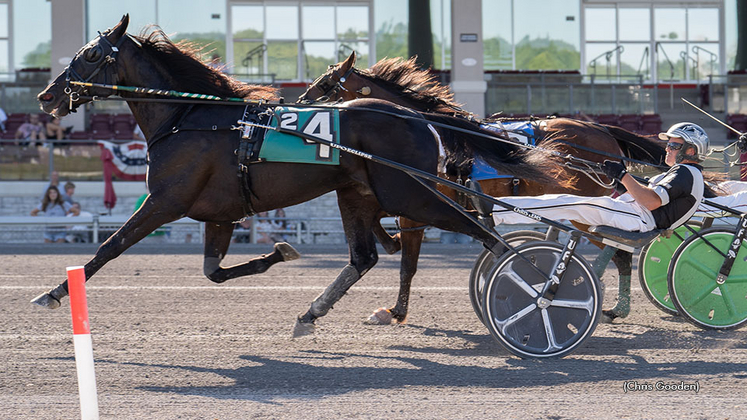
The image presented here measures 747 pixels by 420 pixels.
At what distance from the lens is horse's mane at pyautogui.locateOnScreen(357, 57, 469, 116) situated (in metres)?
7.38

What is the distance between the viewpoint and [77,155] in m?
14.9

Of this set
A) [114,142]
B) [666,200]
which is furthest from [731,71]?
[666,200]

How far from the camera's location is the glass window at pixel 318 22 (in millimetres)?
23719

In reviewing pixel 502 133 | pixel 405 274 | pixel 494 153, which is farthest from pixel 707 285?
pixel 405 274

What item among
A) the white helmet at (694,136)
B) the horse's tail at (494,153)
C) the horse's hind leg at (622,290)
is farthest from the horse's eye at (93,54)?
the horse's hind leg at (622,290)

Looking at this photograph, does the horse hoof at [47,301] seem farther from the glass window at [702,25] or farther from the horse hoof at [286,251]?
the glass window at [702,25]

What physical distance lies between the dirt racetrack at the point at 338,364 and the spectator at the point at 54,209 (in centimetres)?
623

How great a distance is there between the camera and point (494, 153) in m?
6.21

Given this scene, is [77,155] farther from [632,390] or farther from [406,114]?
[632,390]

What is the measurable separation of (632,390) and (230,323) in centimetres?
321

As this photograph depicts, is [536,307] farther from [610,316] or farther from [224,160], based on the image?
[224,160]

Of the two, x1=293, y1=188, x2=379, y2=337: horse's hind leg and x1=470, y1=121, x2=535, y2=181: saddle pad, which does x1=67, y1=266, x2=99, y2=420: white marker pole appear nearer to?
x1=293, y1=188, x2=379, y2=337: horse's hind leg

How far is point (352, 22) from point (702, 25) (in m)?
10.2

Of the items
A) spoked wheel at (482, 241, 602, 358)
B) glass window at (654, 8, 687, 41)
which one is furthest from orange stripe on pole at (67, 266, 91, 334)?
glass window at (654, 8, 687, 41)
